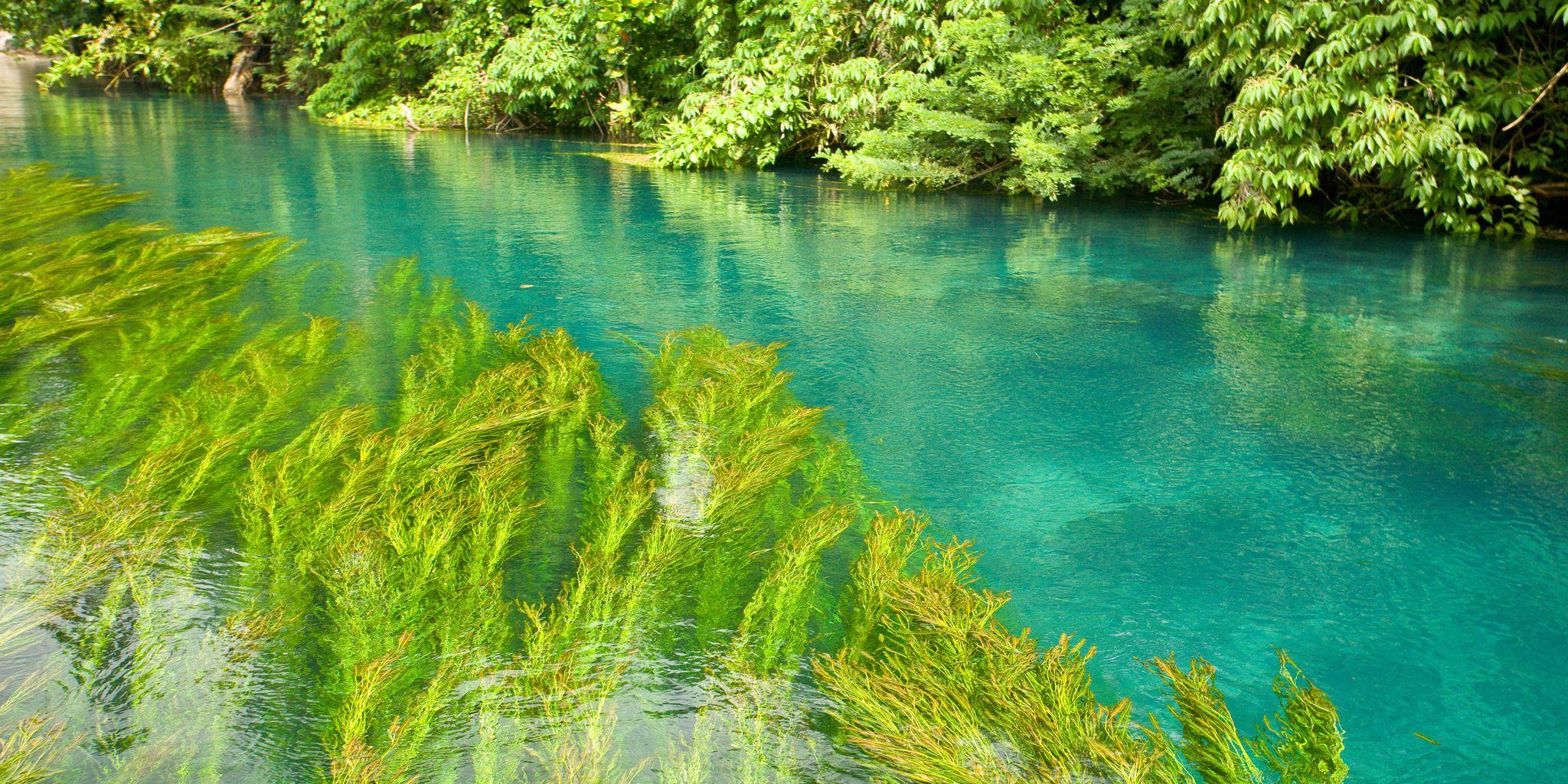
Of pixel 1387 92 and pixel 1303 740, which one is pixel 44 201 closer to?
pixel 1303 740

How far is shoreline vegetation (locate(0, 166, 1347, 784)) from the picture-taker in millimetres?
1523

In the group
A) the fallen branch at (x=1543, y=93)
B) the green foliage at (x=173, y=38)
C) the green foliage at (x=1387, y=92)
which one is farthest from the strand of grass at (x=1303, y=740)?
the green foliage at (x=173, y=38)

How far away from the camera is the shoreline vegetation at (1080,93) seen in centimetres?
603

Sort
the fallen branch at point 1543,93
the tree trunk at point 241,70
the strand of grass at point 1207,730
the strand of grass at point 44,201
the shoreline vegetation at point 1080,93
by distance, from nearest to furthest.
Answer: the strand of grass at point 1207,730
the strand of grass at point 44,201
the fallen branch at point 1543,93
the shoreline vegetation at point 1080,93
the tree trunk at point 241,70

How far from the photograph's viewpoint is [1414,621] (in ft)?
6.93

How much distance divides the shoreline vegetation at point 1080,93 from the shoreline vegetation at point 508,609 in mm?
4698

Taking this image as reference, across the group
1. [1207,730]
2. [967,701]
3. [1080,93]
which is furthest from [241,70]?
[1207,730]

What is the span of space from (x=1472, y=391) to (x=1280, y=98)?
3.04 metres

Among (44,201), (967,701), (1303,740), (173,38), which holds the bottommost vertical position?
(1303,740)

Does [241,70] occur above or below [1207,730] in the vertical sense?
above

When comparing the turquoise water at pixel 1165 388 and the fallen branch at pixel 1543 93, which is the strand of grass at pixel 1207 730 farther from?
the fallen branch at pixel 1543 93

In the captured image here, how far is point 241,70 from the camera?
20.6 m

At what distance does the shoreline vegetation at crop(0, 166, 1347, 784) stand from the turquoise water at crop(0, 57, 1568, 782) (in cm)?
24

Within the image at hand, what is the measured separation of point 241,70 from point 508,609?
2236 centimetres
